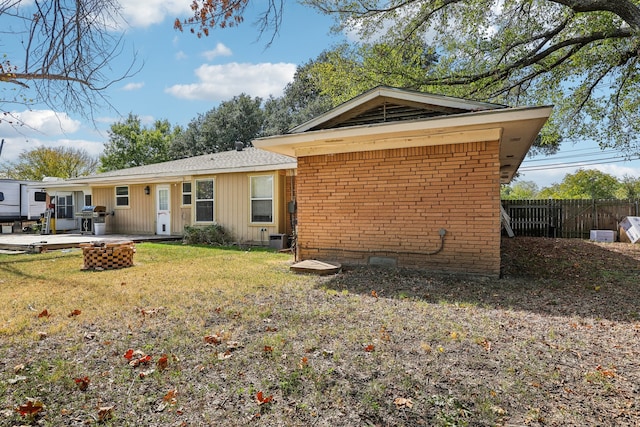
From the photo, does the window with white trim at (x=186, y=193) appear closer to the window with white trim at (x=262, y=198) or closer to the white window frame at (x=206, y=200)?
the white window frame at (x=206, y=200)

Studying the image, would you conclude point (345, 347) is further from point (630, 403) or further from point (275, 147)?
point (275, 147)

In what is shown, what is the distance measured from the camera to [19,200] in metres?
19.1

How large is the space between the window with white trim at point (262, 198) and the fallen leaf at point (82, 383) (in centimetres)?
955

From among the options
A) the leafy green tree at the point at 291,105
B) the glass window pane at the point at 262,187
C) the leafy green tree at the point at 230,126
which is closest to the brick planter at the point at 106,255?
the glass window pane at the point at 262,187

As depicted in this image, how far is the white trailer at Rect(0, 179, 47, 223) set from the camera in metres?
18.5

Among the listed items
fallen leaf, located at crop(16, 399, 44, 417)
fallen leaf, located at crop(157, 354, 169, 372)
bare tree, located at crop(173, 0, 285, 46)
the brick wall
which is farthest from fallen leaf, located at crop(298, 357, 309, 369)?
the brick wall

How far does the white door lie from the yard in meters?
8.97

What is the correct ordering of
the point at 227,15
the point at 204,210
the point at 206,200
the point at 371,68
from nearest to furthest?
the point at 227,15
the point at 371,68
the point at 206,200
the point at 204,210

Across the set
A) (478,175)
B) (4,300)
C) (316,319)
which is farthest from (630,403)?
(4,300)

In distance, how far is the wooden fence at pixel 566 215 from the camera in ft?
47.6

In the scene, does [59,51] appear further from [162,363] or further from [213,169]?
[213,169]

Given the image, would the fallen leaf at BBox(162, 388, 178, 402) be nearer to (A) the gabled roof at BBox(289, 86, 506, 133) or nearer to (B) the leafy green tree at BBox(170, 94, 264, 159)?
(A) the gabled roof at BBox(289, 86, 506, 133)

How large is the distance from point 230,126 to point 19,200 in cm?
1543

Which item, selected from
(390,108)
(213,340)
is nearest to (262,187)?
(390,108)
